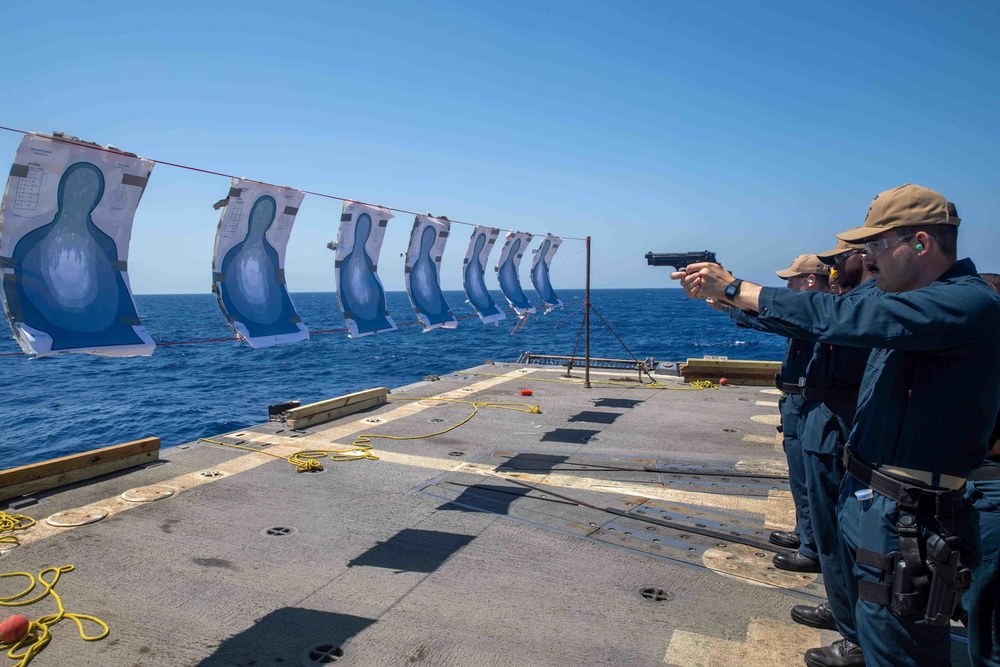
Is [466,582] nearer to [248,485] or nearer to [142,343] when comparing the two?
[248,485]

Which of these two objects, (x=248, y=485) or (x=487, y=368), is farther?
(x=487, y=368)

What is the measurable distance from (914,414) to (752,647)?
95.6 inches

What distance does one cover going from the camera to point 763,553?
5957 mm

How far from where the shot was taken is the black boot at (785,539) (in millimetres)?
5984

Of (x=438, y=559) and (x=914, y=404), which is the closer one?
(x=914, y=404)

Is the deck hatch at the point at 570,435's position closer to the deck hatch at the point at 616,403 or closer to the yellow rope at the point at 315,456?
the deck hatch at the point at 616,403

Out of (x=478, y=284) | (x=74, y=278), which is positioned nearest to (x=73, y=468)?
(x=74, y=278)

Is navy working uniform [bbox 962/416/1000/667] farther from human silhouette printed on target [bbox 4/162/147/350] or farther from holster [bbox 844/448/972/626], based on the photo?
human silhouette printed on target [bbox 4/162/147/350]

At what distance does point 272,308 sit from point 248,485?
2526 millimetres

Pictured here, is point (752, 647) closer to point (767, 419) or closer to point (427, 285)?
point (767, 419)

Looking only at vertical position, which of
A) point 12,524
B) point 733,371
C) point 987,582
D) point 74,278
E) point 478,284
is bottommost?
point 12,524

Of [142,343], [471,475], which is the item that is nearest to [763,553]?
[471,475]

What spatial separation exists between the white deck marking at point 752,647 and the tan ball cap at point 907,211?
2.97 metres

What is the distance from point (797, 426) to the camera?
5609 mm
